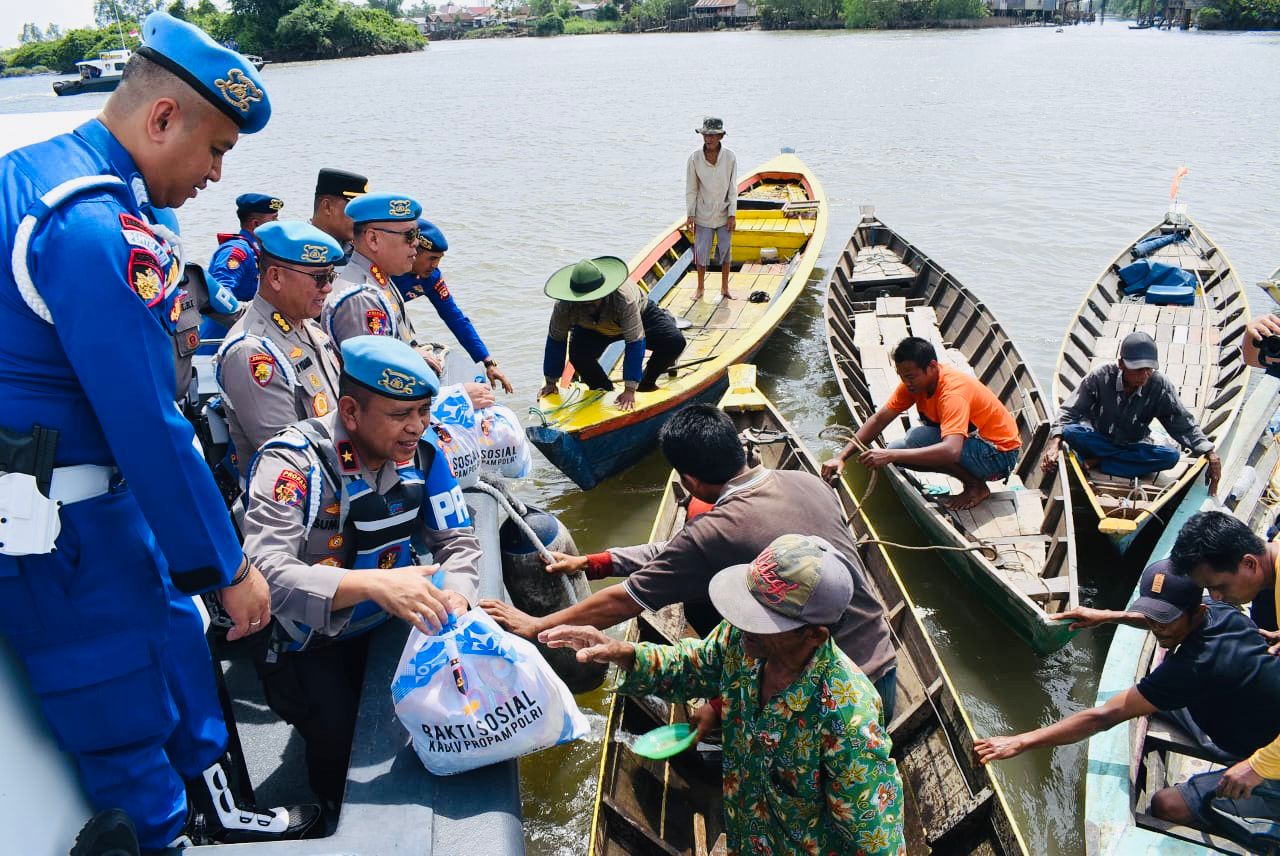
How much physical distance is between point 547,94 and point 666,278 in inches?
1244

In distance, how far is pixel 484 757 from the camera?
7.47 feet

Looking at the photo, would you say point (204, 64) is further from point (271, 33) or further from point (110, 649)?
point (271, 33)

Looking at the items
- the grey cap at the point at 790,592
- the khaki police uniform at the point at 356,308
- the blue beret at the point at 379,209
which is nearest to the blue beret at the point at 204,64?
the grey cap at the point at 790,592

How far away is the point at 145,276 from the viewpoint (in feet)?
5.85

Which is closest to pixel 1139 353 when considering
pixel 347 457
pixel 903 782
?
pixel 903 782

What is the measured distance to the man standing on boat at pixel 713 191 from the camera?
966cm

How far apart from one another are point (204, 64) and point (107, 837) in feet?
5.69

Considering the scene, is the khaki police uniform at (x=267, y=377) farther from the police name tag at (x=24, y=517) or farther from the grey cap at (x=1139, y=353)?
the grey cap at (x=1139, y=353)

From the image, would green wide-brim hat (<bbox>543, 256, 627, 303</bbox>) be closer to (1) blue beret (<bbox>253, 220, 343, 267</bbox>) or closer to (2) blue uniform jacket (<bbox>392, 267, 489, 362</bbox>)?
(2) blue uniform jacket (<bbox>392, 267, 489, 362</bbox>)

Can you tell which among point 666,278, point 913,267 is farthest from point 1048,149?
point 666,278

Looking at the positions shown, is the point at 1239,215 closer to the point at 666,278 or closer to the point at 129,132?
the point at 666,278

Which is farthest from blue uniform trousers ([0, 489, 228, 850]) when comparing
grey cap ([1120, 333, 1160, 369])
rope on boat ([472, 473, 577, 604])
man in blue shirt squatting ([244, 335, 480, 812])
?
grey cap ([1120, 333, 1160, 369])

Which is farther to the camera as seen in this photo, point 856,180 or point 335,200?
point 856,180

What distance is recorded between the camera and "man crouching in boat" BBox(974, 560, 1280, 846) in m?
3.33
